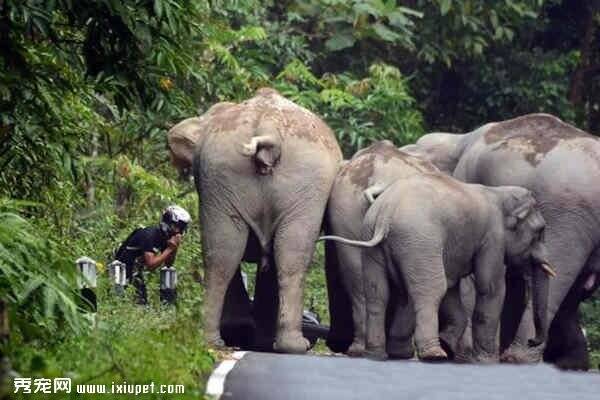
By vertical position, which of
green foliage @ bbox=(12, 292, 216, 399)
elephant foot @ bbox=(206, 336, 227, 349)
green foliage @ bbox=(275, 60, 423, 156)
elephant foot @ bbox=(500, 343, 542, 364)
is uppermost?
green foliage @ bbox=(275, 60, 423, 156)

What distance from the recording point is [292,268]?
56.3 feet

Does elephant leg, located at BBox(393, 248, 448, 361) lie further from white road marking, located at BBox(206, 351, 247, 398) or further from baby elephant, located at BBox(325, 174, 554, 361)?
white road marking, located at BBox(206, 351, 247, 398)

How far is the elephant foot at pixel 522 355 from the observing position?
701 inches

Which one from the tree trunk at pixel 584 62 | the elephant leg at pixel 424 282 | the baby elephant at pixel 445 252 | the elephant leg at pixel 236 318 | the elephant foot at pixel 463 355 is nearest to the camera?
the elephant leg at pixel 424 282

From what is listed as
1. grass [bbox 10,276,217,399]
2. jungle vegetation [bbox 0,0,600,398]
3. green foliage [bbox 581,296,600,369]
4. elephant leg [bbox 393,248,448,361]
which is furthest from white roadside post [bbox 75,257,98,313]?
green foliage [bbox 581,296,600,369]

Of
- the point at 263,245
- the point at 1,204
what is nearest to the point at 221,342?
the point at 263,245

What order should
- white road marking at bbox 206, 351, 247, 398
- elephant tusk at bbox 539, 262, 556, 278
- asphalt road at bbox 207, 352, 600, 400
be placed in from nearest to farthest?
white road marking at bbox 206, 351, 247, 398
asphalt road at bbox 207, 352, 600, 400
elephant tusk at bbox 539, 262, 556, 278

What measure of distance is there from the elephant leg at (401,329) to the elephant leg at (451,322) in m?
0.25

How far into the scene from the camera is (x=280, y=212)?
56.7 feet

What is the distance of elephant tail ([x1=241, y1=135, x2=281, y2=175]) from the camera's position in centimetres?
1702

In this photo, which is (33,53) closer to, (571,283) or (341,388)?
(341,388)

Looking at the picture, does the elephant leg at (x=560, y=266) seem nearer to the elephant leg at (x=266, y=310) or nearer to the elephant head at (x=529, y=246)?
the elephant head at (x=529, y=246)

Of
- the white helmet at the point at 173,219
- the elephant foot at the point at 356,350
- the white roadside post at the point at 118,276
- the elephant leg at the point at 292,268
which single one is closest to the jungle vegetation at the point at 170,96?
the white roadside post at the point at 118,276

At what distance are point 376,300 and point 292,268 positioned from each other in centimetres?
74
